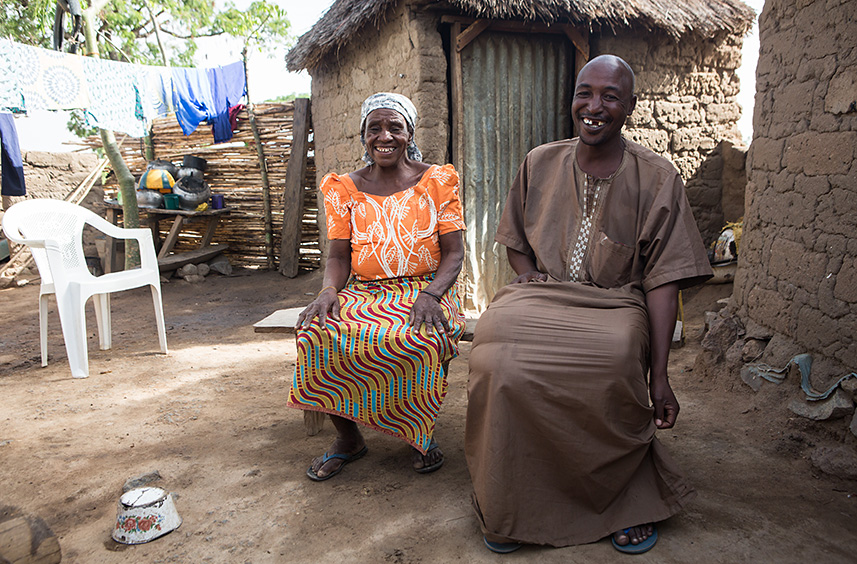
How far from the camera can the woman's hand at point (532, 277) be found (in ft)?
7.57

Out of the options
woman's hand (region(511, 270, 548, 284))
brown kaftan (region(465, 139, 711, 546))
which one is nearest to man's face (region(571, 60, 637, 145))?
brown kaftan (region(465, 139, 711, 546))

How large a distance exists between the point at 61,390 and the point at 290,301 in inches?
121

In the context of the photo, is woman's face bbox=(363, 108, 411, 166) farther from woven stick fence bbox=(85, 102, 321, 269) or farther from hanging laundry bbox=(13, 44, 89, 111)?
woven stick fence bbox=(85, 102, 321, 269)

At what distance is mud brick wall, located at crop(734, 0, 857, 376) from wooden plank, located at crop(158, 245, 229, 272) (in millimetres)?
6615

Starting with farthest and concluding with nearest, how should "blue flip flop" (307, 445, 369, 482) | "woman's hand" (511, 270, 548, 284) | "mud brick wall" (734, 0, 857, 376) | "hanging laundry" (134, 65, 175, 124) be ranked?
1. "hanging laundry" (134, 65, 175, 124)
2. "mud brick wall" (734, 0, 857, 376)
3. "blue flip flop" (307, 445, 369, 482)
4. "woman's hand" (511, 270, 548, 284)

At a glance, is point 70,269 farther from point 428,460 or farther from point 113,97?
point 113,97

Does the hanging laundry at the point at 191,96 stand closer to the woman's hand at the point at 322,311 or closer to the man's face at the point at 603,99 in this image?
the woman's hand at the point at 322,311

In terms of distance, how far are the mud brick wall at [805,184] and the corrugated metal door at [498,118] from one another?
2005mm

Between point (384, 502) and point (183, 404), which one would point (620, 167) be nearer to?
point (384, 502)

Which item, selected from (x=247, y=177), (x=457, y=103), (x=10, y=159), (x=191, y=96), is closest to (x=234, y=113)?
(x=191, y=96)

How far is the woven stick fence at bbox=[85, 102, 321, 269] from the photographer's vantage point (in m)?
8.00

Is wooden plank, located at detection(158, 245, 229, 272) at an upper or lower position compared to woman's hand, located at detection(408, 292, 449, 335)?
lower

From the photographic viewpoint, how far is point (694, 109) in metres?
5.47

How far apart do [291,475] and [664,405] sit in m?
1.53
